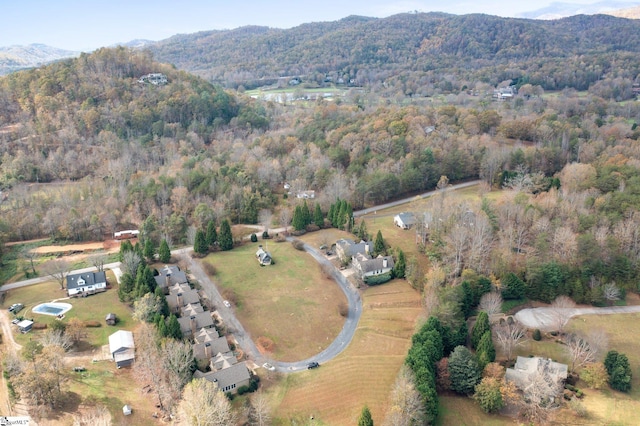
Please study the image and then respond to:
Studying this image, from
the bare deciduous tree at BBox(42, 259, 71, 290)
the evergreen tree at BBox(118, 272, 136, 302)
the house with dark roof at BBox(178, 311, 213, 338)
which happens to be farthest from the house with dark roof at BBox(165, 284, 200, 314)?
the bare deciduous tree at BBox(42, 259, 71, 290)

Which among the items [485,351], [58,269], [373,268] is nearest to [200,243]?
[58,269]

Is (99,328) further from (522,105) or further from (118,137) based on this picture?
(522,105)

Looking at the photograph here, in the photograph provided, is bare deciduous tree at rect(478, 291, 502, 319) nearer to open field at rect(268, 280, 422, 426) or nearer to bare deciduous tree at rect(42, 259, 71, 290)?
open field at rect(268, 280, 422, 426)

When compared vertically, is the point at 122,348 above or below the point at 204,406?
below

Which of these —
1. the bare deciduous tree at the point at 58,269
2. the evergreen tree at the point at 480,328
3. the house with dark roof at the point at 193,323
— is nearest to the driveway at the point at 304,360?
the house with dark roof at the point at 193,323

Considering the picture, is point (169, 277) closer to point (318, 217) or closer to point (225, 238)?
point (225, 238)

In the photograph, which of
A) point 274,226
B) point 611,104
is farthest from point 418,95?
point 274,226
